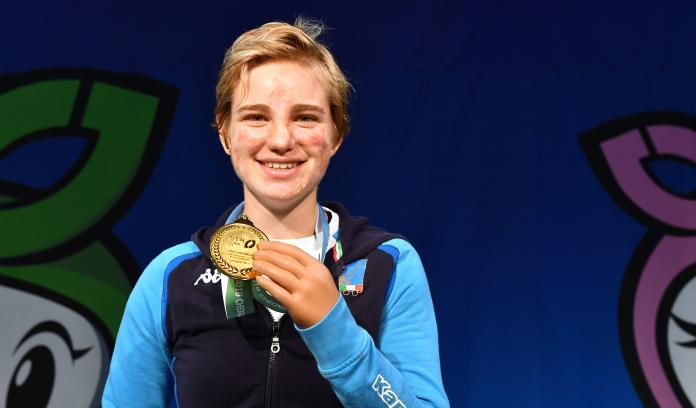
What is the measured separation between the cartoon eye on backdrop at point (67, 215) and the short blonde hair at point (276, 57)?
5.52 ft

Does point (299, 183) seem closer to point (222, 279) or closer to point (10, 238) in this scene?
point (222, 279)

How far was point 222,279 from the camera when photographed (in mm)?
1337

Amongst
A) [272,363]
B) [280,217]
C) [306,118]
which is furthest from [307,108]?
[272,363]

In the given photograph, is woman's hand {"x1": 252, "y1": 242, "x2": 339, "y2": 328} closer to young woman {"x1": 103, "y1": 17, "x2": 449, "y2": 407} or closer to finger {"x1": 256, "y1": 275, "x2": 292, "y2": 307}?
finger {"x1": 256, "y1": 275, "x2": 292, "y2": 307}

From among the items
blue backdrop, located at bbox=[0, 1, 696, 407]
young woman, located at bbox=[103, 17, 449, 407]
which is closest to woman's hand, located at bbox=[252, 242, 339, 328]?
young woman, located at bbox=[103, 17, 449, 407]

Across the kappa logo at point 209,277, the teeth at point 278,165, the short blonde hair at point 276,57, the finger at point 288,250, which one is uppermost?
the short blonde hair at point 276,57

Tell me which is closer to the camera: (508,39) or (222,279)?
(222,279)

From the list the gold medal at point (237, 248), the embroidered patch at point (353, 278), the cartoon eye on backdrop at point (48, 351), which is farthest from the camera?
the cartoon eye on backdrop at point (48, 351)

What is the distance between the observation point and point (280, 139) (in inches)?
49.1

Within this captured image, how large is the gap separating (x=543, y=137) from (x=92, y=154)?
1604 millimetres

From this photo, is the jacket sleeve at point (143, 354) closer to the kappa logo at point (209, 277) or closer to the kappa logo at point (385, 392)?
the kappa logo at point (209, 277)

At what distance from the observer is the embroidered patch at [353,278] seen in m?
1.33

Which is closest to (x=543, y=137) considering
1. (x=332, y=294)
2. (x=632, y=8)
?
(x=632, y=8)

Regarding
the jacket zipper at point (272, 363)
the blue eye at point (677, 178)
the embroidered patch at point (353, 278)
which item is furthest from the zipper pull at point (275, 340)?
the blue eye at point (677, 178)
